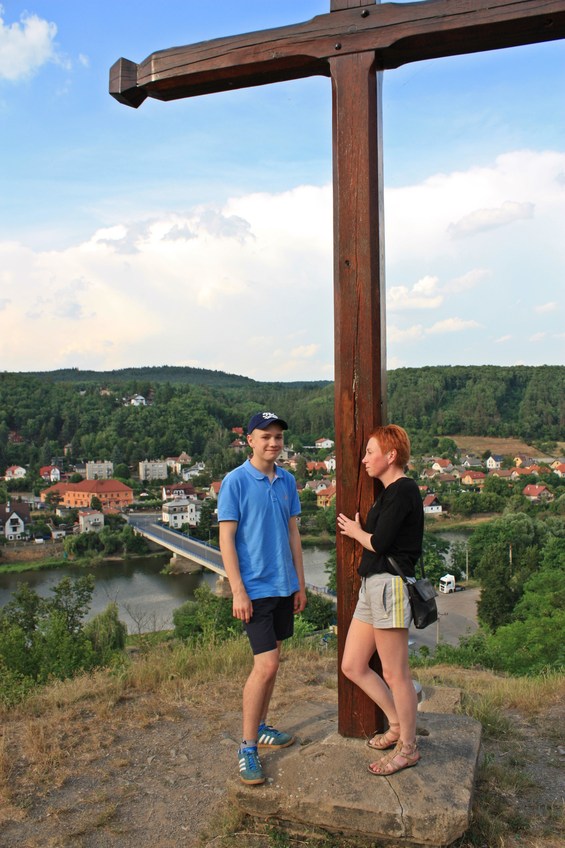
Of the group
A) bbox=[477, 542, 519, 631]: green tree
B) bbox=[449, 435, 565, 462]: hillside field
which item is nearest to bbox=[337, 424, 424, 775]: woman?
bbox=[477, 542, 519, 631]: green tree

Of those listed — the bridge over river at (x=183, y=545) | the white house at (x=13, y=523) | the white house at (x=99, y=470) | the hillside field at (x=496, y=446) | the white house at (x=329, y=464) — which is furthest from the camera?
the white house at (x=99, y=470)

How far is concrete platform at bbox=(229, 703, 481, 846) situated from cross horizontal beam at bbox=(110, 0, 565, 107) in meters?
2.29

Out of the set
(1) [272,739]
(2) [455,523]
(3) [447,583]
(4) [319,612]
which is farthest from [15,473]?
(1) [272,739]

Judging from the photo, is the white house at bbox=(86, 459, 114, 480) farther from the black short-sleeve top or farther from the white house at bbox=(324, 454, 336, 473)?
the black short-sleeve top

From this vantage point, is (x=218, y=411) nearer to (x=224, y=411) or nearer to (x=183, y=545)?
(x=224, y=411)

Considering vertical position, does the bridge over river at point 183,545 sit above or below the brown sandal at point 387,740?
below

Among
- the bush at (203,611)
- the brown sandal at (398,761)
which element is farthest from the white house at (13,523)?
the brown sandal at (398,761)

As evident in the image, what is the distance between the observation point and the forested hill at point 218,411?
179 feet

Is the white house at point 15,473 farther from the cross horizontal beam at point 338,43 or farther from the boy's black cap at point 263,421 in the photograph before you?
the boy's black cap at point 263,421

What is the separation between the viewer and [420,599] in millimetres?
2064

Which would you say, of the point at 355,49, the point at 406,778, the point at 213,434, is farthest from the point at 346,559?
the point at 213,434

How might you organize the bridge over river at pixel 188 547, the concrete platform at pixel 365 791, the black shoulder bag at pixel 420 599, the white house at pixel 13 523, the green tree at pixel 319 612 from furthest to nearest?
the white house at pixel 13 523
the bridge over river at pixel 188 547
the green tree at pixel 319 612
the black shoulder bag at pixel 420 599
the concrete platform at pixel 365 791

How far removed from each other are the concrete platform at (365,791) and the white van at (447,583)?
2305 cm

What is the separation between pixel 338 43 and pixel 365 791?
7.75 ft
